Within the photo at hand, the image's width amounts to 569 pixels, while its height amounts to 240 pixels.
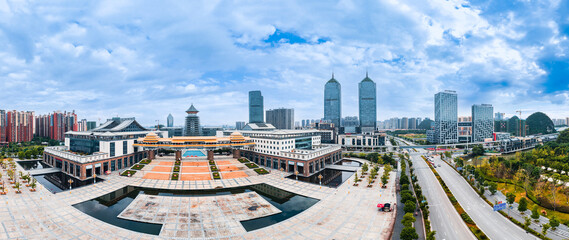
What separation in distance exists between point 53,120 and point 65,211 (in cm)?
15027

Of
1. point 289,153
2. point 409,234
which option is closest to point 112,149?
point 289,153

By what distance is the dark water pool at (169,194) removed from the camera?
34.8 metres

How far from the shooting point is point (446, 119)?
583ft

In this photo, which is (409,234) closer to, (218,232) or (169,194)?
(218,232)

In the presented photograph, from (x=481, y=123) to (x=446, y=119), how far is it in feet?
78.5

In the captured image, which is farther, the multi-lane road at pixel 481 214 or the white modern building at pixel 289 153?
the white modern building at pixel 289 153

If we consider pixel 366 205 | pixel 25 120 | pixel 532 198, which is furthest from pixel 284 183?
pixel 25 120

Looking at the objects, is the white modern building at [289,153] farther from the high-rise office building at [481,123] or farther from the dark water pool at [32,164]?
the high-rise office building at [481,123]

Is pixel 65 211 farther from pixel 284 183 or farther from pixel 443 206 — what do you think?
pixel 443 206

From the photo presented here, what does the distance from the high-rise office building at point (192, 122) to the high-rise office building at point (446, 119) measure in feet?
518

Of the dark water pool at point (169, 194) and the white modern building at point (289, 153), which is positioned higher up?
the white modern building at point (289, 153)

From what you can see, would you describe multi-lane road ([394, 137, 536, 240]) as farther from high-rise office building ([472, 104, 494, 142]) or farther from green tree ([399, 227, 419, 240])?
high-rise office building ([472, 104, 494, 142])

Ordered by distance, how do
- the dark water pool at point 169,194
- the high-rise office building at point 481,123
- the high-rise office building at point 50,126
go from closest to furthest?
the dark water pool at point 169,194
the high-rise office building at point 50,126
the high-rise office building at point 481,123

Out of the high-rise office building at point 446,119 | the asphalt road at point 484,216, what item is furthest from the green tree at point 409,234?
the high-rise office building at point 446,119
